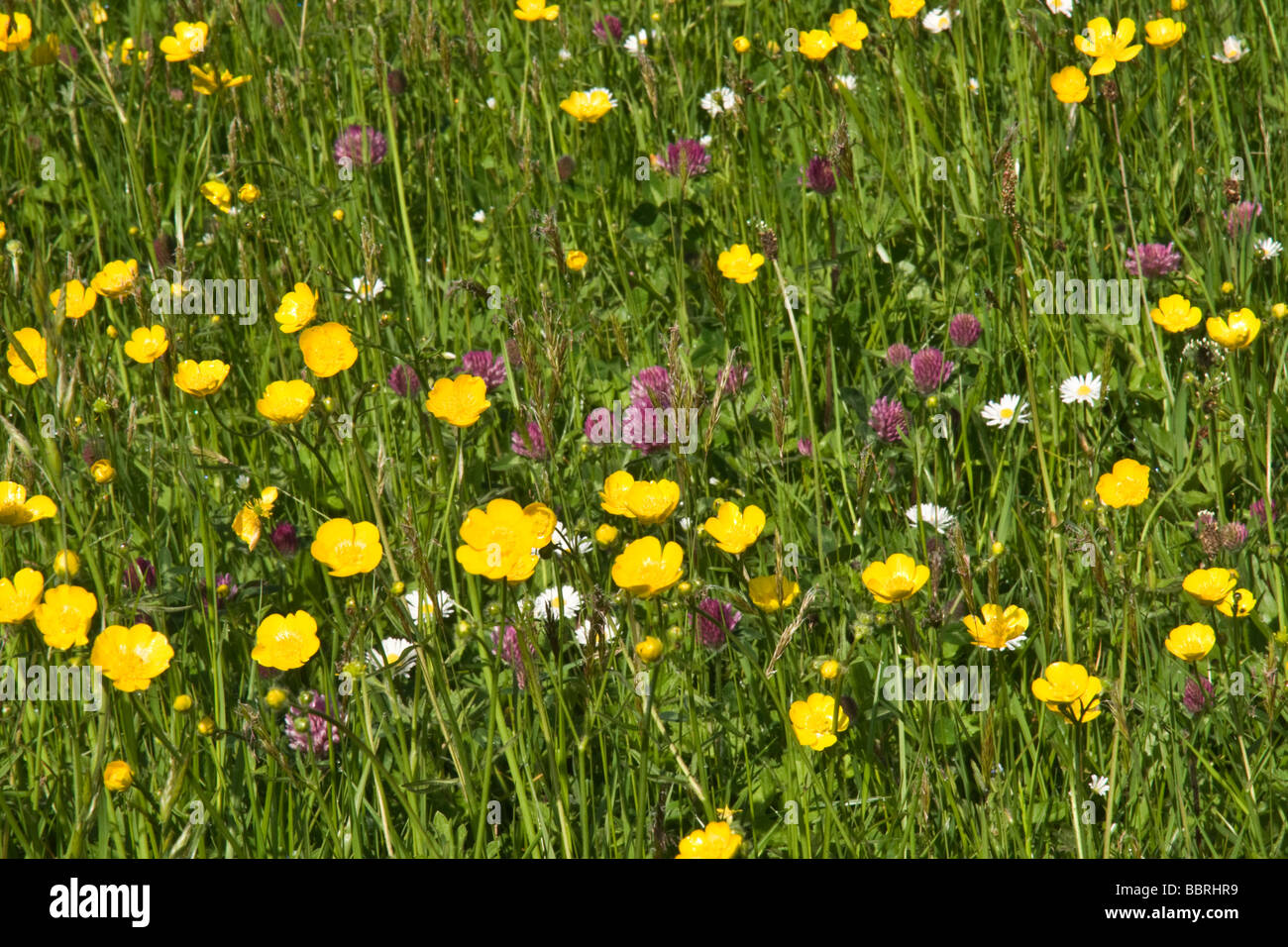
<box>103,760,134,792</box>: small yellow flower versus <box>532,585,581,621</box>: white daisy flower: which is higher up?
<box>532,585,581,621</box>: white daisy flower

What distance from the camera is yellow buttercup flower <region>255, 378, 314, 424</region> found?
1.72 m

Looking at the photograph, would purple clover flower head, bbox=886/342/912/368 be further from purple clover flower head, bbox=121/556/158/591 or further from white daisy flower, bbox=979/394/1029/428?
purple clover flower head, bbox=121/556/158/591

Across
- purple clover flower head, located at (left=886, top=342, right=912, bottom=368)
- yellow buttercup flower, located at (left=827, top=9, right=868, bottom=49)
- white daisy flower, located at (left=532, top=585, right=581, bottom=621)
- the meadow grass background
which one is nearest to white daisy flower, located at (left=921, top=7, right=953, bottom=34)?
the meadow grass background

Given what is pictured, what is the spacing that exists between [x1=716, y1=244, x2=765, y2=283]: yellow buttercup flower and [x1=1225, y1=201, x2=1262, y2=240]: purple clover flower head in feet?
3.21

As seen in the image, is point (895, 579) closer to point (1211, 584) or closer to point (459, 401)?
point (1211, 584)

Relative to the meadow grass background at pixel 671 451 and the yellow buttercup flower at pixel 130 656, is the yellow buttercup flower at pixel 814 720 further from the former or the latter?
the yellow buttercup flower at pixel 130 656

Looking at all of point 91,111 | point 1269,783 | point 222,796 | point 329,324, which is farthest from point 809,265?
point 91,111

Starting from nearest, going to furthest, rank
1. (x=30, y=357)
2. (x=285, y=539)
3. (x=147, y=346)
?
(x=30, y=357), (x=285, y=539), (x=147, y=346)

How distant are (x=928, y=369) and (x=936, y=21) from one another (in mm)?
1529

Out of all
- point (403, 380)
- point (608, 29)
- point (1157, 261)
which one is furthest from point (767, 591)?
point (608, 29)

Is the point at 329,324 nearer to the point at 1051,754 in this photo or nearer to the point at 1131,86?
the point at 1051,754

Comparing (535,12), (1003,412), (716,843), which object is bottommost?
(716,843)

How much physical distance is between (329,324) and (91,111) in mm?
1937

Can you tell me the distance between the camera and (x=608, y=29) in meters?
3.45
